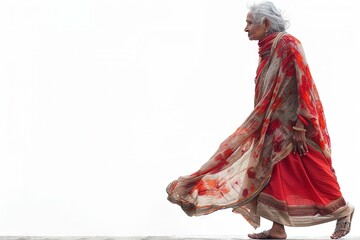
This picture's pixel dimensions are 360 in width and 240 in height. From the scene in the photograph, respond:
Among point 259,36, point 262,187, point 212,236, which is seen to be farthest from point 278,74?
point 212,236

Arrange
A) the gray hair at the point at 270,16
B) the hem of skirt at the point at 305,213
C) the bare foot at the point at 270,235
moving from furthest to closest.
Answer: the gray hair at the point at 270,16 → the bare foot at the point at 270,235 → the hem of skirt at the point at 305,213

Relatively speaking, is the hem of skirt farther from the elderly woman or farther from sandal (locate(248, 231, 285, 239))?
sandal (locate(248, 231, 285, 239))

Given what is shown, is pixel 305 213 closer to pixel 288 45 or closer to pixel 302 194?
pixel 302 194

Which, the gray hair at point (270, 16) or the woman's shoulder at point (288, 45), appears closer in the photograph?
the woman's shoulder at point (288, 45)

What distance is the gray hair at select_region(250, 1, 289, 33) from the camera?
721 cm

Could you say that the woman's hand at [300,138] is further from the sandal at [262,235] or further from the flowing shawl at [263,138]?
the sandal at [262,235]

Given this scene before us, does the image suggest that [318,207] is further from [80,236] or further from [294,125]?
[80,236]

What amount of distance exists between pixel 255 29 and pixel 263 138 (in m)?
1.03

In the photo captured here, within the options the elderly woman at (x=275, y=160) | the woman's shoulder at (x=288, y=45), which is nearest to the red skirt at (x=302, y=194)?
the elderly woman at (x=275, y=160)

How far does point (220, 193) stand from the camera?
7.20m

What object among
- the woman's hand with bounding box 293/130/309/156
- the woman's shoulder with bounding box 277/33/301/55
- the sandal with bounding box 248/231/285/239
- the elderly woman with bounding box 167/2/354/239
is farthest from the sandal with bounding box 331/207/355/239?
the woman's shoulder with bounding box 277/33/301/55

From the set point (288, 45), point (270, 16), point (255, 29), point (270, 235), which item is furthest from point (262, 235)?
point (270, 16)

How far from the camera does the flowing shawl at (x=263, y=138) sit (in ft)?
22.9

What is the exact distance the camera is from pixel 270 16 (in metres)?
7.21
